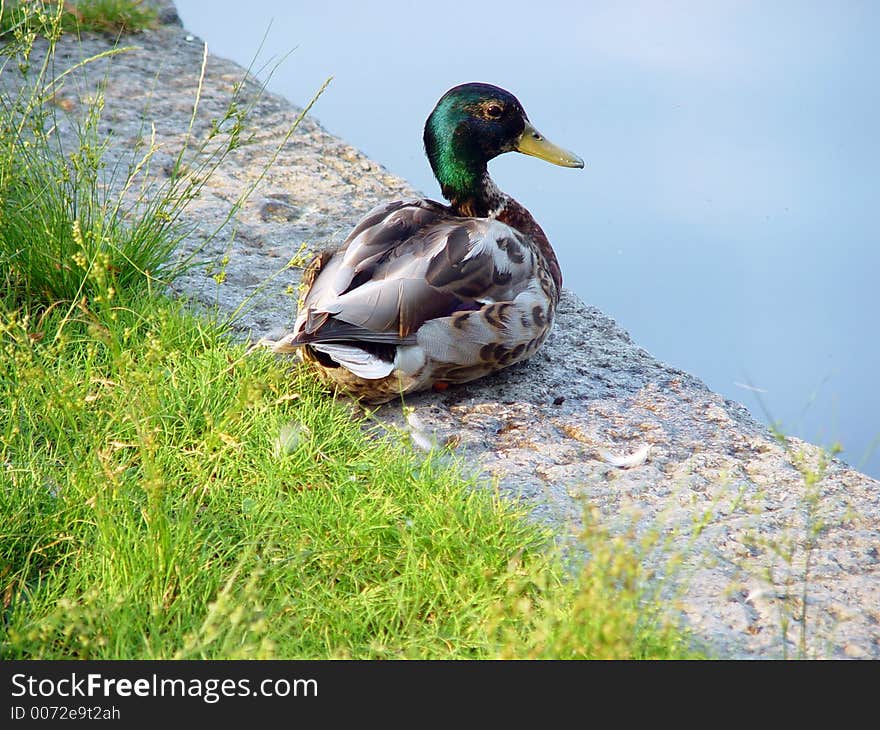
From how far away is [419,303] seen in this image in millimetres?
3607

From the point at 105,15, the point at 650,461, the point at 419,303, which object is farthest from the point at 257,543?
the point at 105,15

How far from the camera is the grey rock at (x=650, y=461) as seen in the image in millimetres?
2936

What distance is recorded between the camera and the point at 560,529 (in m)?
3.15

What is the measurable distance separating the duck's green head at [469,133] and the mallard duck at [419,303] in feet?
0.75

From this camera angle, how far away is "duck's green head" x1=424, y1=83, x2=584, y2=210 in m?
4.34

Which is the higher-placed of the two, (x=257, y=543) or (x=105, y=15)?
(x=105, y=15)

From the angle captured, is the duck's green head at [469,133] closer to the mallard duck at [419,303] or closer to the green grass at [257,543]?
the mallard duck at [419,303]

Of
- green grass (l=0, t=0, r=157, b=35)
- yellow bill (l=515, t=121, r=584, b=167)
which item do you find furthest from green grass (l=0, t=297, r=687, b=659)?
green grass (l=0, t=0, r=157, b=35)

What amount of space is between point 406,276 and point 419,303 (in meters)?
0.12

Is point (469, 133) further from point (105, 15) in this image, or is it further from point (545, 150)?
point (105, 15)

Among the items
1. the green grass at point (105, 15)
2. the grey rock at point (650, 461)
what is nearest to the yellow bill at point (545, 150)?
the grey rock at point (650, 461)

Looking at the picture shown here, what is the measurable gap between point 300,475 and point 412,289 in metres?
0.78

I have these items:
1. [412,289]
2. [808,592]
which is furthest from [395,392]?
[808,592]
